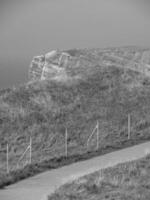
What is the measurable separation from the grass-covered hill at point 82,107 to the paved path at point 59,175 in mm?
629

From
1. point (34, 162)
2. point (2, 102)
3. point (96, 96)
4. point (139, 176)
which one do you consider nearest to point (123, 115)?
point (96, 96)

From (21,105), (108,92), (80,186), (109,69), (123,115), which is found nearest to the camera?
(80,186)

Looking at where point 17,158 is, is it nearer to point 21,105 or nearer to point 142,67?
point 21,105

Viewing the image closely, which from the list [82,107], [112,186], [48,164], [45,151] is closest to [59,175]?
[48,164]

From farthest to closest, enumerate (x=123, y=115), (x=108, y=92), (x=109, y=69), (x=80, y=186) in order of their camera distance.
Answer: (x=109, y=69), (x=108, y=92), (x=123, y=115), (x=80, y=186)

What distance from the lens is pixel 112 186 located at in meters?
9.32

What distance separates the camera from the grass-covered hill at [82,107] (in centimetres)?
1450

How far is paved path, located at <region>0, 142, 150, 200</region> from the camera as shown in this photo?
9.14 meters

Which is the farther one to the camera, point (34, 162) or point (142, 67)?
point (142, 67)

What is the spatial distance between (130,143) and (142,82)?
26.8ft

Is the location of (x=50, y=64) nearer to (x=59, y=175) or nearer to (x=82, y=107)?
(x=82, y=107)

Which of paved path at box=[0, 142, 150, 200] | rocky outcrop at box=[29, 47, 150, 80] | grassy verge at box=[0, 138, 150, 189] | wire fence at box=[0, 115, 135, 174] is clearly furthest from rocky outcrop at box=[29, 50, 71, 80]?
paved path at box=[0, 142, 150, 200]

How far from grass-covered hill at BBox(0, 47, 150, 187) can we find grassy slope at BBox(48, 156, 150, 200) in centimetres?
219

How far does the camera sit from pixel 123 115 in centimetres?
1741
